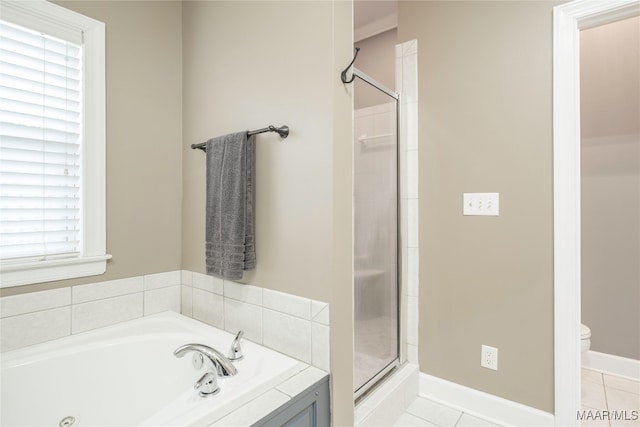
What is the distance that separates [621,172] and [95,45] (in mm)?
3509

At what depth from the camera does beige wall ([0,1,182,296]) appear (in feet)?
5.60

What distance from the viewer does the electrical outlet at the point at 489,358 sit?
1791mm

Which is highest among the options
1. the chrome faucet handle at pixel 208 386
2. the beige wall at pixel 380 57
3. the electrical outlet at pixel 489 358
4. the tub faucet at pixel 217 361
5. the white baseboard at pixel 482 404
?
the beige wall at pixel 380 57

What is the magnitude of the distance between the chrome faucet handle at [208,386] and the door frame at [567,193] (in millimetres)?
1602

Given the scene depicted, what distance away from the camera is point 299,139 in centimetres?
139

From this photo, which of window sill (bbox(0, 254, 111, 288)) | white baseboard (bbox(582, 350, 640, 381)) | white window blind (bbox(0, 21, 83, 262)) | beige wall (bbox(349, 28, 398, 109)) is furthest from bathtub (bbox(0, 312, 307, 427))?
white baseboard (bbox(582, 350, 640, 381))

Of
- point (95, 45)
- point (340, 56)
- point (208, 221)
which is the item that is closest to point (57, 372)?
point (208, 221)

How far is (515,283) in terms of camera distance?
1.73 meters

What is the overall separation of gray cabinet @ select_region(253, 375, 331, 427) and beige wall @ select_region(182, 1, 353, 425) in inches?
2.1

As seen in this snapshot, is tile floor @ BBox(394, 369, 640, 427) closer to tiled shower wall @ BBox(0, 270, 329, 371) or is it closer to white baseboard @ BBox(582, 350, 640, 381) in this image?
white baseboard @ BBox(582, 350, 640, 381)

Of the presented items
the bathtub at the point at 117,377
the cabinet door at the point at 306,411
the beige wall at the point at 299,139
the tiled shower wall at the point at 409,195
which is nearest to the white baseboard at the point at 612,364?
the tiled shower wall at the point at 409,195

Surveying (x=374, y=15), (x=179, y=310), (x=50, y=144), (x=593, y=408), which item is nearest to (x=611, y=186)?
(x=593, y=408)

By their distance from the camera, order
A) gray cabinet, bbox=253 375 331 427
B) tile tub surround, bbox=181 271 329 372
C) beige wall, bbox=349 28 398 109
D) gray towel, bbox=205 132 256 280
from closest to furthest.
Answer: gray cabinet, bbox=253 375 331 427 < tile tub surround, bbox=181 271 329 372 < gray towel, bbox=205 132 256 280 < beige wall, bbox=349 28 398 109

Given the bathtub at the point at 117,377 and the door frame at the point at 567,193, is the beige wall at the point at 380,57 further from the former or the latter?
the bathtub at the point at 117,377
